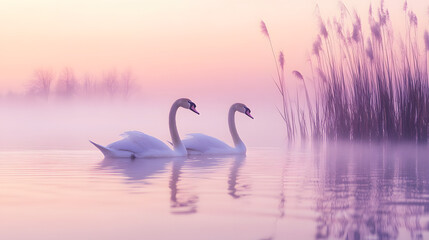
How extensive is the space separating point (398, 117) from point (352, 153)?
1.62 m

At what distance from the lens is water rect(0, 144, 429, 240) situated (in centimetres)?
413

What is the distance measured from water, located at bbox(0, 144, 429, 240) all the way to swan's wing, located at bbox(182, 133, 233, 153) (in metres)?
1.95

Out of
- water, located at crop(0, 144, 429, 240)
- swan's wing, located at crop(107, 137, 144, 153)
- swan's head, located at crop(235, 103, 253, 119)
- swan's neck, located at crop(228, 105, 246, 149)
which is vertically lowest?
water, located at crop(0, 144, 429, 240)

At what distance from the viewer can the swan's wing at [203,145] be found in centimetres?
A: 1179

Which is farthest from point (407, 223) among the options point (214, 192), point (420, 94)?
point (420, 94)

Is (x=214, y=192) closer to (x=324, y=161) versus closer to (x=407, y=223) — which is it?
(x=407, y=223)

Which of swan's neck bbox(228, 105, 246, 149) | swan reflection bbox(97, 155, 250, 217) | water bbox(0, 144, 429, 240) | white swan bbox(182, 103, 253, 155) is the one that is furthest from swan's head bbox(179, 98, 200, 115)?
water bbox(0, 144, 429, 240)

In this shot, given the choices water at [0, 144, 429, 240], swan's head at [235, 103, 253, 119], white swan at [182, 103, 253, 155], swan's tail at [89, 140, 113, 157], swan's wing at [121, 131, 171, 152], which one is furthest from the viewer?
swan's head at [235, 103, 253, 119]

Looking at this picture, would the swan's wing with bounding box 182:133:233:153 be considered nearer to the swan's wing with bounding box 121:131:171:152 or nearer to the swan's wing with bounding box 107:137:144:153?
the swan's wing with bounding box 121:131:171:152

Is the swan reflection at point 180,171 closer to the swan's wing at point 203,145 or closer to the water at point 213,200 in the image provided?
the water at point 213,200

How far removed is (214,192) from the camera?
19.7 ft

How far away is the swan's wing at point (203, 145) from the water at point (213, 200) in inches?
76.9

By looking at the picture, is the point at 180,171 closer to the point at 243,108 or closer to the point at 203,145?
the point at 203,145

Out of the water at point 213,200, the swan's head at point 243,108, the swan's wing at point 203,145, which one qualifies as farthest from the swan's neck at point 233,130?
the water at point 213,200
